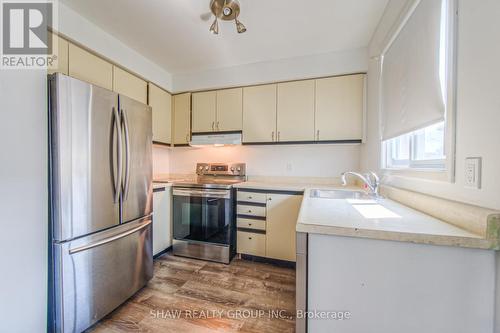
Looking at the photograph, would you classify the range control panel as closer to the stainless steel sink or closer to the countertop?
the stainless steel sink

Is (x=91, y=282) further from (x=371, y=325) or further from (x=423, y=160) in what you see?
(x=423, y=160)

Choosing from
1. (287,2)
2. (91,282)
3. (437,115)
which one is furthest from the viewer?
(287,2)

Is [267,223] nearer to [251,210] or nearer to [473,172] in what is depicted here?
[251,210]

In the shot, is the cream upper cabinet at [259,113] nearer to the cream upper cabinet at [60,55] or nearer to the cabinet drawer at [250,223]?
the cabinet drawer at [250,223]

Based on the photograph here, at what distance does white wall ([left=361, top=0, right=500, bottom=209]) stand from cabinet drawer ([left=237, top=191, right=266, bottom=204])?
4.92ft

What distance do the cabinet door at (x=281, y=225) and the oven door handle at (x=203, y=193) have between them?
0.49 meters

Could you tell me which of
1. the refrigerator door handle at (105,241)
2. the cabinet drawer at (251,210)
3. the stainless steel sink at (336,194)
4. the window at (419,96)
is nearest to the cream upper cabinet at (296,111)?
the stainless steel sink at (336,194)

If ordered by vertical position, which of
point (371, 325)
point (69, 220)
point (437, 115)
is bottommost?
point (371, 325)

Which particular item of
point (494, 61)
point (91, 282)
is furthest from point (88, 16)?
point (494, 61)

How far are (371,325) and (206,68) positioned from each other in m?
2.95

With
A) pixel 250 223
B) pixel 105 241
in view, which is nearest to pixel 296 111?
pixel 250 223

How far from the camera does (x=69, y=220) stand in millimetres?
1240

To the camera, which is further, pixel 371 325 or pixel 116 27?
pixel 116 27

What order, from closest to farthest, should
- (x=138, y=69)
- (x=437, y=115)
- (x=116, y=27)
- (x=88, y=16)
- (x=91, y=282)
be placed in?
(x=437, y=115) → (x=91, y=282) → (x=88, y=16) → (x=116, y=27) → (x=138, y=69)
